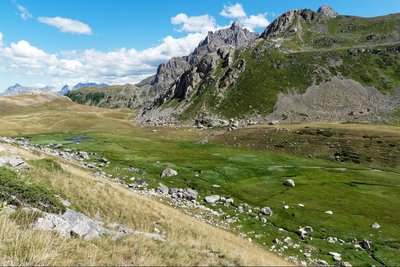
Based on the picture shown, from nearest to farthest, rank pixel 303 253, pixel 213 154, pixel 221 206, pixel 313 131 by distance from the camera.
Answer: pixel 303 253 < pixel 221 206 < pixel 213 154 < pixel 313 131

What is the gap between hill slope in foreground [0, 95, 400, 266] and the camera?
39.0 feet

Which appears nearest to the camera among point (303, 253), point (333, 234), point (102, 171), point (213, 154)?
point (303, 253)

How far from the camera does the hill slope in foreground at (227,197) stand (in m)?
11.9

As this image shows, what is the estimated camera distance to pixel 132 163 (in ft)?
256

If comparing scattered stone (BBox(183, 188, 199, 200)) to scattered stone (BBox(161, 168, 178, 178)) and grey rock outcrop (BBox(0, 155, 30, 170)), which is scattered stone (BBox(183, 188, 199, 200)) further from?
grey rock outcrop (BBox(0, 155, 30, 170))

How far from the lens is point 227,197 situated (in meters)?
56.1

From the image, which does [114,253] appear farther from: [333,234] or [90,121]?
[90,121]

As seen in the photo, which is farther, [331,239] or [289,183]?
[289,183]

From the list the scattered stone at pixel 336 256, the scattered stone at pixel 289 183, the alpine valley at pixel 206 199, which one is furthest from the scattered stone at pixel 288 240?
the scattered stone at pixel 289 183

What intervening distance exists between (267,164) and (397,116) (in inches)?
4420

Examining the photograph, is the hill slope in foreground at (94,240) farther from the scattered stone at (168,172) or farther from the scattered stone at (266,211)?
the scattered stone at (168,172)

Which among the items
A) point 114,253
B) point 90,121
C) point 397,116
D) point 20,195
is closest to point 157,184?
point 20,195

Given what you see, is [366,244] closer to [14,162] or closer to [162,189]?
[162,189]

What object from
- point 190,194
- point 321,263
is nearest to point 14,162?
point 190,194
